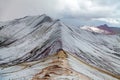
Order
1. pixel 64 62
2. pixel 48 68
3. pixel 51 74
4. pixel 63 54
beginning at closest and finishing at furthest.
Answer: pixel 51 74 < pixel 48 68 < pixel 64 62 < pixel 63 54

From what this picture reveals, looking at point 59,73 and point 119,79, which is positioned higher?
point 59,73

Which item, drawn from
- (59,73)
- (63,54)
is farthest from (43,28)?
(59,73)

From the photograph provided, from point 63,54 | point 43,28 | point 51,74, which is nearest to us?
point 51,74

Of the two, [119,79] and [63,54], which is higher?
[63,54]

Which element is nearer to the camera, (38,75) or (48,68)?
(38,75)

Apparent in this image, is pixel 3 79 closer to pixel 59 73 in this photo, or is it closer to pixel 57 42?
pixel 59 73

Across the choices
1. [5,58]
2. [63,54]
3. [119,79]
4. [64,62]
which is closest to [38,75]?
[64,62]

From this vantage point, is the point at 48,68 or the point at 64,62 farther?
the point at 64,62

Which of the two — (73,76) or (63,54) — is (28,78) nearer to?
(73,76)

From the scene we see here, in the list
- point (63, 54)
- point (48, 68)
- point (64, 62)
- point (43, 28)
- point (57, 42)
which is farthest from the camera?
point (43, 28)
